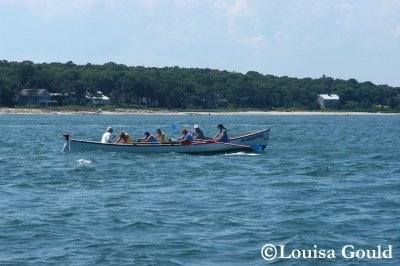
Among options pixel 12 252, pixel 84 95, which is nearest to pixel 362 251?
pixel 12 252

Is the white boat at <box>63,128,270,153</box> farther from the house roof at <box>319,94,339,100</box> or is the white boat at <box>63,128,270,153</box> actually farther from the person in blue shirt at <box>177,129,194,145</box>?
the house roof at <box>319,94,339,100</box>

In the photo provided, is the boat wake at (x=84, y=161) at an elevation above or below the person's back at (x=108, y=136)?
below

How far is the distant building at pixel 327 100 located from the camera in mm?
192750

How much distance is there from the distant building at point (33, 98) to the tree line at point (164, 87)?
154 centimetres

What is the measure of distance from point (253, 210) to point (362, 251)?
474 cm

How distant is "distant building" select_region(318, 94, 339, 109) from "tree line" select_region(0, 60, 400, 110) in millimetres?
1566

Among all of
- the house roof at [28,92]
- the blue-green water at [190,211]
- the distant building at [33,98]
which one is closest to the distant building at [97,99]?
the distant building at [33,98]

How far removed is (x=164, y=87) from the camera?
160 metres

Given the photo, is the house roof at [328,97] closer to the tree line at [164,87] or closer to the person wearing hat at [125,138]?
the tree line at [164,87]

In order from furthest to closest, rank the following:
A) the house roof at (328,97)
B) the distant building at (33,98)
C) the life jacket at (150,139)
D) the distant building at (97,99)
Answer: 1. the house roof at (328,97)
2. the distant building at (97,99)
3. the distant building at (33,98)
4. the life jacket at (150,139)

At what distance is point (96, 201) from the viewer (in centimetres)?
2305

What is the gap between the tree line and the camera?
509 feet

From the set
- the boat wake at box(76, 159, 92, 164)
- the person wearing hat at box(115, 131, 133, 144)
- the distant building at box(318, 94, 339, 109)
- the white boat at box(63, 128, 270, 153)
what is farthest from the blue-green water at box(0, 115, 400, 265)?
the distant building at box(318, 94, 339, 109)

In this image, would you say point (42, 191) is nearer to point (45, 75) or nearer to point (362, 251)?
point (362, 251)
